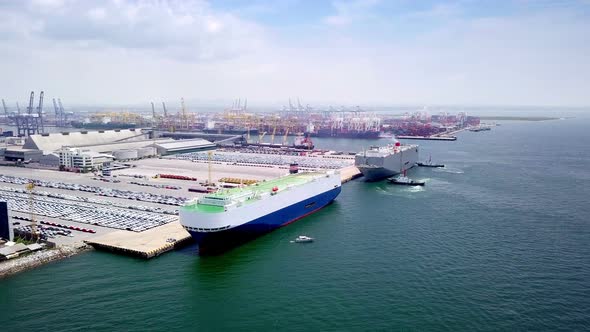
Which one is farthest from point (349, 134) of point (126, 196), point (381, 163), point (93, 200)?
point (93, 200)

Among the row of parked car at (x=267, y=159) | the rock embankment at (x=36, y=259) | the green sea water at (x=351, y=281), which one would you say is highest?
the row of parked car at (x=267, y=159)

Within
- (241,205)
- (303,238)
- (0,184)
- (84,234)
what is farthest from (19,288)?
(0,184)

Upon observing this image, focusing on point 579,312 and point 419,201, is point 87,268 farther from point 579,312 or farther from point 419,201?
point 419,201

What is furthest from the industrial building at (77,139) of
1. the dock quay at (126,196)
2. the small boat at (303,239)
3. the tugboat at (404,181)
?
the small boat at (303,239)

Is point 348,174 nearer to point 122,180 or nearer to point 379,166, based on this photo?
point 379,166

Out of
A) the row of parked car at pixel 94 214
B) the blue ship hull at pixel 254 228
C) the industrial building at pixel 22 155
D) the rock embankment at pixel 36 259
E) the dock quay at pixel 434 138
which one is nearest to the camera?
the rock embankment at pixel 36 259

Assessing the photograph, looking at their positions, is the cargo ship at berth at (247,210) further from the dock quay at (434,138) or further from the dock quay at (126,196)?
the dock quay at (434,138)

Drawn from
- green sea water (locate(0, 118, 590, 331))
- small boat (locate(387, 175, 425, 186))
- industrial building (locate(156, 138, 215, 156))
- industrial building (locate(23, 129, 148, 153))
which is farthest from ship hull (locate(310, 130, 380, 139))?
green sea water (locate(0, 118, 590, 331))
